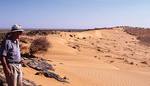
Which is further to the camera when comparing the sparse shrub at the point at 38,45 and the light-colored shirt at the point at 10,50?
the sparse shrub at the point at 38,45

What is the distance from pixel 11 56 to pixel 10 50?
0.43 ft

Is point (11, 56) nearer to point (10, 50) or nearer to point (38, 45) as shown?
point (10, 50)

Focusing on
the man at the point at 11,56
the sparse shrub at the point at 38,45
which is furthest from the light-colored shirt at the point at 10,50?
the sparse shrub at the point at 38,45

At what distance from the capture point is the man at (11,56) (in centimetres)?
758

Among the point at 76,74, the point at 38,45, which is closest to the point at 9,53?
the point at 76,74

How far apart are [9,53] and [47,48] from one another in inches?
721

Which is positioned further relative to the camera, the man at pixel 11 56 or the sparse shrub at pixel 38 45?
the sparse shrub at pixel 38 45

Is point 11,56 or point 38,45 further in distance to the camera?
point 38,45

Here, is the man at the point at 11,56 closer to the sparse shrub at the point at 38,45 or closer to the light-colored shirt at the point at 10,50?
the light-colored shirt at the point at 10,50

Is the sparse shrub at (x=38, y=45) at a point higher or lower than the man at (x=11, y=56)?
lower

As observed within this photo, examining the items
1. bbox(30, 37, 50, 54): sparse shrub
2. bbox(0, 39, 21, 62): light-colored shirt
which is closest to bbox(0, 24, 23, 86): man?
bbox(0, 39, 21, 62): light-colored shirt

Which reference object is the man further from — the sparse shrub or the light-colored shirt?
the sparse shrub

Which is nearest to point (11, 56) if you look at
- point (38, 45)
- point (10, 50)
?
point (10, 50)

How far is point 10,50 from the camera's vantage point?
7652mm
